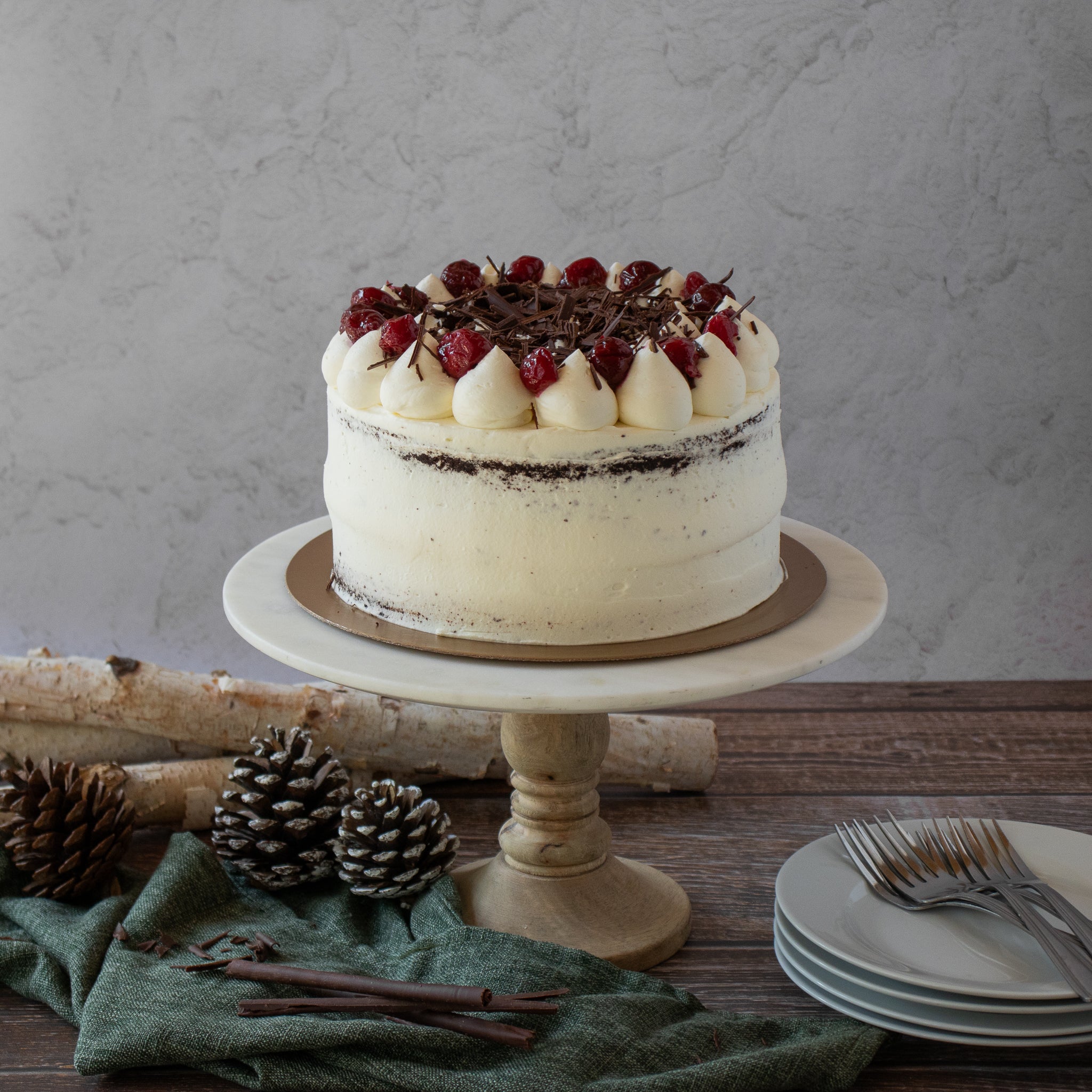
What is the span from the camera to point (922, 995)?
119 centimetres

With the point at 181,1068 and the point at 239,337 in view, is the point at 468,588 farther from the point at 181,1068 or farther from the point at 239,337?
the point at 239,337

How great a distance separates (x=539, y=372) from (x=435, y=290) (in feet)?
1.29

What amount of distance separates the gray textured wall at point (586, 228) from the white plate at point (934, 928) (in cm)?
106

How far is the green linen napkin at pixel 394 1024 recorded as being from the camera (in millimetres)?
1176

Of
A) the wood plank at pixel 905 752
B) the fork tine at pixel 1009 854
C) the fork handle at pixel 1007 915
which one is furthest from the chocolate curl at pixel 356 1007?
the wood plank at pixel 905 752

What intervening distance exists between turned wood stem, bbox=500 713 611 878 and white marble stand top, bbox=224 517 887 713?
0.22 metres

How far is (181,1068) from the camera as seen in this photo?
4.03 ft

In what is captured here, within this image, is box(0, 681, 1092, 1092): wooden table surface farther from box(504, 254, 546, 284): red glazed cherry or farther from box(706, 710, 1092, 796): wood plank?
box(504, 254, 546, 284): red glazed cherry

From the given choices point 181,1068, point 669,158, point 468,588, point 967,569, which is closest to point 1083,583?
point 967,569

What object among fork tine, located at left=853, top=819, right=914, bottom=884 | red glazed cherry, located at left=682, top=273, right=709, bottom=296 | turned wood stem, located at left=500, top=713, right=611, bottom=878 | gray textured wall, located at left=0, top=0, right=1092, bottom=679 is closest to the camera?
fork tine, located at left=853, top=819, right=914, bottom=884

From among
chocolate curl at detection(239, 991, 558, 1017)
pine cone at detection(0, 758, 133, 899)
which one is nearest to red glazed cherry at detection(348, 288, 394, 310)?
pine cone at detection(0, 758, 133, 899)

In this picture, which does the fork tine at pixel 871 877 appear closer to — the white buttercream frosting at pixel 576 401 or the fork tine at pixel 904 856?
the fork tine at pixel 904 856

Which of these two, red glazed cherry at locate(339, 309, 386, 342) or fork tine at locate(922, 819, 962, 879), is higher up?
red glazed cherry at locate(339, 309, 386, 342)

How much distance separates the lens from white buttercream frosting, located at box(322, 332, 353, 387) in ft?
4.71
